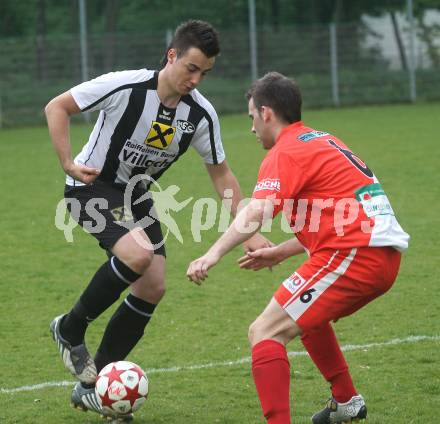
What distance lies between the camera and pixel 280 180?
179 inches

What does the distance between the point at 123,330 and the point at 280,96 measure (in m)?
1.77

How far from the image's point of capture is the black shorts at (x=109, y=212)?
5.56 metres

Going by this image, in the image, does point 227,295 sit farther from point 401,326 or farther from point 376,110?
point 376,110

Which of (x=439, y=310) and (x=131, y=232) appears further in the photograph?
(x=439, y=310)

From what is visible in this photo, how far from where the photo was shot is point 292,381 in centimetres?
590

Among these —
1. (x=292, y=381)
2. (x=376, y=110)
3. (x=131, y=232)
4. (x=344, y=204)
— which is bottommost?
(x=376, y=110)

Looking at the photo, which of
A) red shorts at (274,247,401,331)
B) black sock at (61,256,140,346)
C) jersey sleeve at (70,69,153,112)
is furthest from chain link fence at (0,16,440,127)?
red shorts at (274,247,401,331)

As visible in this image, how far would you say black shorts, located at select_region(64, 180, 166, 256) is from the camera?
18.2 ft

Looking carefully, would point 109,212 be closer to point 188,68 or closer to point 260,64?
point 188,68

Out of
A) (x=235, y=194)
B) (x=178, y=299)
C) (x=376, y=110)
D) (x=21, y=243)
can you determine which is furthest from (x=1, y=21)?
(x=235, y=194)

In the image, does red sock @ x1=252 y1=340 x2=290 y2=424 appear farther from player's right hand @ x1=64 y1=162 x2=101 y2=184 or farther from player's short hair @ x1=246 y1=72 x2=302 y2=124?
player's right hand @ x1=64 y1=162 x2=101 y2=184

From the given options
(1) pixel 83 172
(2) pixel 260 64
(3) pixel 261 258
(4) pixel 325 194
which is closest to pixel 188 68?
(1) pixel 83 172

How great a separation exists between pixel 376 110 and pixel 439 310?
18.7 meters

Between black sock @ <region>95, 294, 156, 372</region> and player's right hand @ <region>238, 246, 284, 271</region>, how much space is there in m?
0.92
